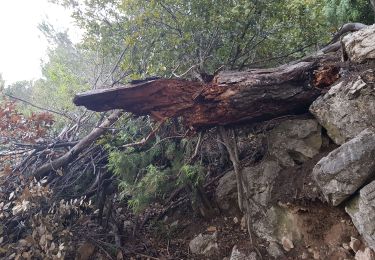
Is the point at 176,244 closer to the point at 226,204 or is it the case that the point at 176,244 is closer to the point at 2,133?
the point at 226,204

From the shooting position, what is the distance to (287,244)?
326 cm

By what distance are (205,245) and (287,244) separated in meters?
1.03

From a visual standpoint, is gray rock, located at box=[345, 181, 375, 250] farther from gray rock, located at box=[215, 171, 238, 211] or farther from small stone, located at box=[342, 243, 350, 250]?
gray rock, located at box=[215, 171, 238, 211]

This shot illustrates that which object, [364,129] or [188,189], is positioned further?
[188,189]

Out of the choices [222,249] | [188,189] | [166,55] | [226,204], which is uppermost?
[166,55]

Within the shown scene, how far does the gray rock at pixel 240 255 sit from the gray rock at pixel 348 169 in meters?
1.04

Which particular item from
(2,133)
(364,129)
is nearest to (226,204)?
(364,129)

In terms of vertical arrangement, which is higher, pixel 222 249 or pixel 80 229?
pixel 80 229

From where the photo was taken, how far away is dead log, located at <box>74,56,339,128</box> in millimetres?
3316

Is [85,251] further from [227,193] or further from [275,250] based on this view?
[275,250]

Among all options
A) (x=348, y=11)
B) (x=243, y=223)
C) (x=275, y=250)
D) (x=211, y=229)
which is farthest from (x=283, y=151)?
(x=348, y=11)

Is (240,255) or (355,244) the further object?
(240,255)

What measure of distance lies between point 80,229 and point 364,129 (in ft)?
12.1

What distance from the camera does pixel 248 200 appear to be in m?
3.69
